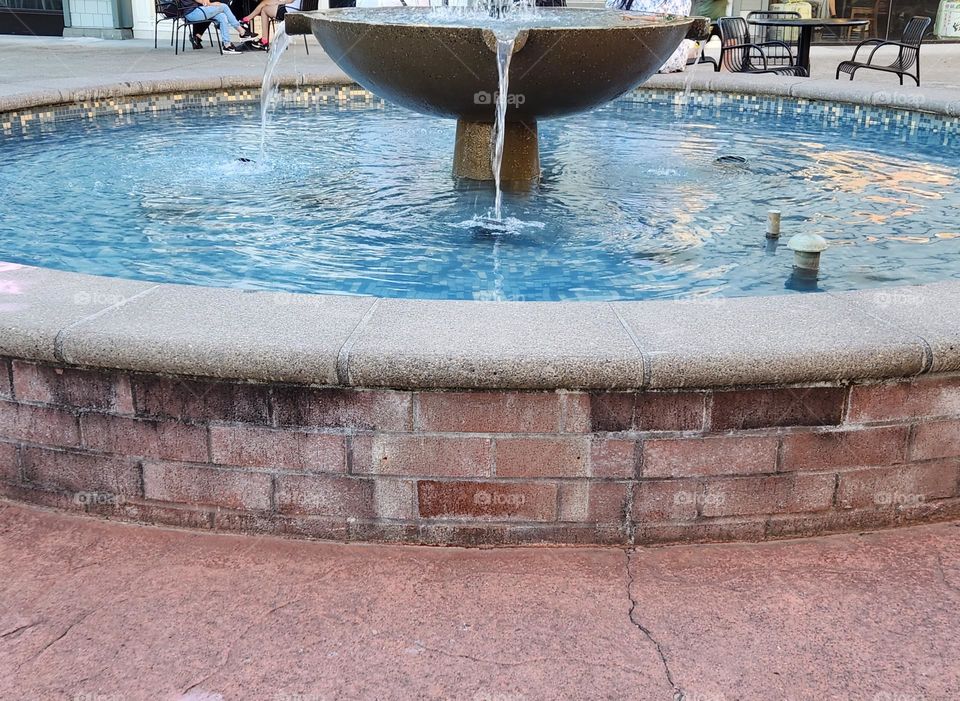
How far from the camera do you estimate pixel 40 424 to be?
9.23 ft

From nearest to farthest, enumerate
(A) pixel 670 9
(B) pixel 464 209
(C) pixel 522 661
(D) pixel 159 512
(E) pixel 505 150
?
(C) pixel 522 661 < (D) pixel 159 512 < (B) pixel 464 209 < (E) pixel 505 150 < (A) pixel 670 9

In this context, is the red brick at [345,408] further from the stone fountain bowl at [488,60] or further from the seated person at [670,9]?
the seated person at [670,9]

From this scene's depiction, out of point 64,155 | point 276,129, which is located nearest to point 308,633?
point 64,155

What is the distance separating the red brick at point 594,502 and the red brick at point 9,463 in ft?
5.03

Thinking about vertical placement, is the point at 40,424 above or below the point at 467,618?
above

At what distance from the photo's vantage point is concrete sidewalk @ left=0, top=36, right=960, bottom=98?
9266 mm

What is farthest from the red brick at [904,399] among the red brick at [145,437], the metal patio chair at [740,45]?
the metal patio chair at [740,45]

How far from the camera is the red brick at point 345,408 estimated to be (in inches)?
103

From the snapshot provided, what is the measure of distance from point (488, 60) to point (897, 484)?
2671mm

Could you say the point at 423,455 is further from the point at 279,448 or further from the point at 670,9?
the point at 670,9

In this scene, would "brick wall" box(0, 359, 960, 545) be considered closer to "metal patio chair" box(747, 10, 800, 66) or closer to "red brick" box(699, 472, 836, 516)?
"red brick" box(699, 472, 836, 516)

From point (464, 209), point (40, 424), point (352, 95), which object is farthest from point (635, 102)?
point (40, 424)

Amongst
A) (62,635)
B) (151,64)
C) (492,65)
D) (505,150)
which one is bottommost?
(62,635)

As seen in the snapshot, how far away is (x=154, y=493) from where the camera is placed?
281 centimetres
